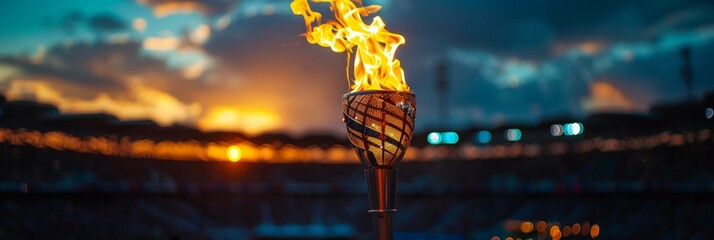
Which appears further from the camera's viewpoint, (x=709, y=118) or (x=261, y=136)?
(x=261, y=136)

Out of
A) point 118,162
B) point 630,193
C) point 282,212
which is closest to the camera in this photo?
point 630,193

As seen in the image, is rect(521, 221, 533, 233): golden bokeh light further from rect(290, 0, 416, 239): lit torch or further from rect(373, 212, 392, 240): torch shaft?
rect(373, 212, 392, 240): torch shaft

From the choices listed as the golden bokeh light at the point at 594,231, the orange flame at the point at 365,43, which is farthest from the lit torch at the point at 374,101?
the golden bokeh light at the point at 594,231

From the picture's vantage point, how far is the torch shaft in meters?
6.88

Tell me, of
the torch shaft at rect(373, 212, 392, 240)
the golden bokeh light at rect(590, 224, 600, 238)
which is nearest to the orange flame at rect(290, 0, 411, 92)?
the torch shaft at rect(373, 212, 392, 240)

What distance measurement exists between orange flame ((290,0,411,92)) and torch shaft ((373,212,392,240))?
1.13 m

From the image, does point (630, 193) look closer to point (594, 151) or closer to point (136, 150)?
point (594, 151)

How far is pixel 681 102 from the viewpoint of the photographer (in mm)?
56531

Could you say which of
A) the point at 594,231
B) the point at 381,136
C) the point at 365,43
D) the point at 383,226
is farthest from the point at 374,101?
the point at 594,231

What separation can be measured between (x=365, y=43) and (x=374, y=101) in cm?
86

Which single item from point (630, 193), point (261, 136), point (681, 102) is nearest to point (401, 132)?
point (630, 193)

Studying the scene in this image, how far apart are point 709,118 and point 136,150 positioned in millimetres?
53299

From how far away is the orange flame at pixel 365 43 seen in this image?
7242mm

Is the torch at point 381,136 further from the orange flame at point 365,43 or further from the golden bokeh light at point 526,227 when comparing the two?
the golden bokeh light at point 526,227
